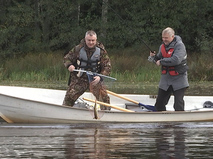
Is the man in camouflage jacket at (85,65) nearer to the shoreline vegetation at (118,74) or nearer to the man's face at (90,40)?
the man's face at (90,40)

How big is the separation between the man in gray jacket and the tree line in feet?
54.6

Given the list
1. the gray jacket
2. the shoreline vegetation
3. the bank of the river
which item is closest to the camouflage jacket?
the gray jacket

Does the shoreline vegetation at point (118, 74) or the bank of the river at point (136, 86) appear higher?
the shoreline vegetation at point (118, 74)

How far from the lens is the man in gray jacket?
11.1 meters

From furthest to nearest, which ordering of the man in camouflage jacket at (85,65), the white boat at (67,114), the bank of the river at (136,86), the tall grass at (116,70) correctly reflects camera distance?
the tall grass at (116,70) → the bank of the river at (136,86) → the man in camouflage jacket at (85,65) → the white boat at (67,114)

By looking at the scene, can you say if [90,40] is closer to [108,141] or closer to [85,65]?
[85,65]

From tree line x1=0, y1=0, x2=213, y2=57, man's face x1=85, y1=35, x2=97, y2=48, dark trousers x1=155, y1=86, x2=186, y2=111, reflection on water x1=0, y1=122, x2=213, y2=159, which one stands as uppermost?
tree line x1=0, y1=0, x2=213, y2=57

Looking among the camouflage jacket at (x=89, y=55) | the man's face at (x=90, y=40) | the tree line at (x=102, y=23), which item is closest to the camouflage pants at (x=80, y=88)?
the camouflage jacket at (x=89, y=55)

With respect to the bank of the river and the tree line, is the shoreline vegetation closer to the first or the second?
the bank of the river

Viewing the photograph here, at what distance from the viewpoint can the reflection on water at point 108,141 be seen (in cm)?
814

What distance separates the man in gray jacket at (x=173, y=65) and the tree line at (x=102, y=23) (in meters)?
16.6

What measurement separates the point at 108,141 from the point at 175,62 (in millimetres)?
2354

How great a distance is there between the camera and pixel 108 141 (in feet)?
30.4

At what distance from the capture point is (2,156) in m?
7.96
